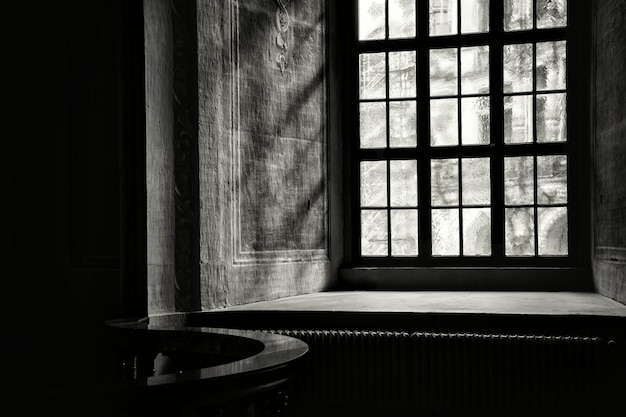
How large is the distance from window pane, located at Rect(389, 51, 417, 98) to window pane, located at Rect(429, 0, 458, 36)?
0.30m

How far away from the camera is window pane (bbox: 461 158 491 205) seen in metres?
6.94

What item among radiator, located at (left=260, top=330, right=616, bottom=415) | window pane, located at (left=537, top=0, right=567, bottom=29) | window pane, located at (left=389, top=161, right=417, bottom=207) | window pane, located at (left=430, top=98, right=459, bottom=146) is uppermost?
window pane, located at (left=537, top=0, right=567, bottom=29)

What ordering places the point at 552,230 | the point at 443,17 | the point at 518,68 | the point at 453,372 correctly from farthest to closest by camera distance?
the point at 443,17, the point at 518,68, the point at 552,230, the point at 453,372

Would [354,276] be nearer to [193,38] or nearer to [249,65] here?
[249,65]

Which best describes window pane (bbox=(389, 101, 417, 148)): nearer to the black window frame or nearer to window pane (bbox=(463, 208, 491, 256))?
the black window frame

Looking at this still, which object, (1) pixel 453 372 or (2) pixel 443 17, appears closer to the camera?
(1) pixel 453 372

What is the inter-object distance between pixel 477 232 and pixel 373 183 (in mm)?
1009

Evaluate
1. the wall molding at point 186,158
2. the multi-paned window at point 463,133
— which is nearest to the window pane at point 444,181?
the multi-paned window at point 463,133

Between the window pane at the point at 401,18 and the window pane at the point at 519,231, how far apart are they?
5.93 feet

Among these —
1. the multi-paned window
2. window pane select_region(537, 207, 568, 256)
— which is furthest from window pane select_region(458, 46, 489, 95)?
window pane select_region(537, 207, 568, 256)

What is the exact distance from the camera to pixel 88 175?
5113 millimetres

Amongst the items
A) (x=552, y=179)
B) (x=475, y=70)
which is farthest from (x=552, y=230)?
(x=475, y=70)

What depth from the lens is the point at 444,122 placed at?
278 inches

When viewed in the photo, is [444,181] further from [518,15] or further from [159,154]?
[159,154]
